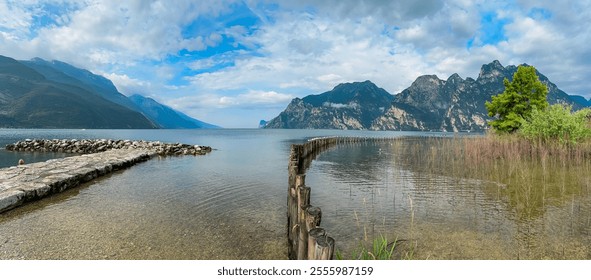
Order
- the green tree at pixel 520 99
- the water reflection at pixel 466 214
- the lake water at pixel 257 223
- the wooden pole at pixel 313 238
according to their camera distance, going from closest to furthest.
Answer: the wooden pole at pixel 313 238
the lake water at pixel 257 223
the water reflection at pixel 466 214
the green tree at pixel 520 99

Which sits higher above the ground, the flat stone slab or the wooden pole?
the wooden pole

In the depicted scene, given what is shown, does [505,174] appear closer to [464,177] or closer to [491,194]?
[464,177]

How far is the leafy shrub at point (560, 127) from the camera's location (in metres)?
21.1

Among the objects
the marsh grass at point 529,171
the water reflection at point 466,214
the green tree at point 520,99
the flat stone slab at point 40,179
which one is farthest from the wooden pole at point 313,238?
the green tree at point 520,99

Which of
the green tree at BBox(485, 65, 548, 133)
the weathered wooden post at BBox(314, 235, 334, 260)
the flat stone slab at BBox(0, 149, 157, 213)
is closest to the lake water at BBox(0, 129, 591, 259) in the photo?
the flat stone slab at BBox(0, 149, 157, 213)

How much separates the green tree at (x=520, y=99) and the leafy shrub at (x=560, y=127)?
6916 mm

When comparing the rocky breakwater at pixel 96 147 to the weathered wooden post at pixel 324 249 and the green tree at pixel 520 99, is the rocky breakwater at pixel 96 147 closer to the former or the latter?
the weathered wooden post at pixel 324 249

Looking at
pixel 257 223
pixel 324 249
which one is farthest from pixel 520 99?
pixel 324 249

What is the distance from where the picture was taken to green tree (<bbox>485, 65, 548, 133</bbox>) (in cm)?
3017

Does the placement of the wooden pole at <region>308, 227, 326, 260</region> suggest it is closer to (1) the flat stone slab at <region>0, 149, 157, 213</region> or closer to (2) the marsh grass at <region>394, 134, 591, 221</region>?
(2) the marsh grass at <region>394, 134, 591, 221</region>

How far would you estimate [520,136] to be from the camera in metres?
25.3

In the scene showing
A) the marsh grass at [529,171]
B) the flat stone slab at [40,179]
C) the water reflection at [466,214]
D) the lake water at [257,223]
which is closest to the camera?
the lake water at [257,223]

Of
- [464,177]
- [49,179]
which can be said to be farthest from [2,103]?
[464,177]

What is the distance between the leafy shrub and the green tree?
6916 mm
